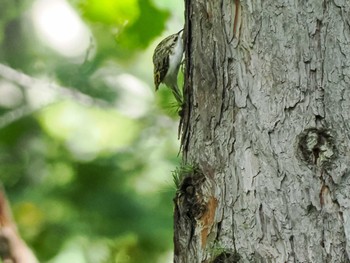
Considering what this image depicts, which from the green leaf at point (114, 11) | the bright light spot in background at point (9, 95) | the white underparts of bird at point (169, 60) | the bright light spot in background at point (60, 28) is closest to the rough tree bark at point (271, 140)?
the white underparts of bird at point (169, 60)

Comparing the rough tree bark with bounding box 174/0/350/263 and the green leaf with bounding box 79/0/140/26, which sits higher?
the green leaf with bounding box 79/0/140/26

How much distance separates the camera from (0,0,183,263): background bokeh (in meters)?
5.53

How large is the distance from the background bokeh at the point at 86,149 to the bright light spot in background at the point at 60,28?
0.04ft

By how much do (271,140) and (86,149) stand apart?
4070mm

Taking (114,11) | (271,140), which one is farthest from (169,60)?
(271,140)

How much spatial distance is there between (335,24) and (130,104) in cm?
380

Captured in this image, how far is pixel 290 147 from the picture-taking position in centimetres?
235

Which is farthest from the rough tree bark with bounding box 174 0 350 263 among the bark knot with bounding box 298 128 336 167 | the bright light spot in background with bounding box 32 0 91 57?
the bright light spot in background with bounding box 32 0 91 57

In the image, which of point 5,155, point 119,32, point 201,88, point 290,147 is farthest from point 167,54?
point 5,155

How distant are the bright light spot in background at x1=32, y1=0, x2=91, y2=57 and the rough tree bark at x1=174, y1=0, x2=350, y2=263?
3.81 meters

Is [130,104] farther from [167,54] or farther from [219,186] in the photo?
[219,186]

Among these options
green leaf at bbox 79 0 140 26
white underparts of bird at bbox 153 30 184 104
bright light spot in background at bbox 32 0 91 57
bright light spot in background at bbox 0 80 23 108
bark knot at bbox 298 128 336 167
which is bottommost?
bark knot at bbox 298 128 336 167

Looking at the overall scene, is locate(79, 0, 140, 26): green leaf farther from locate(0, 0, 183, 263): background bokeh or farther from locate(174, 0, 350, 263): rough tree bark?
locate(174, 0, 350, 263): rough tree bark

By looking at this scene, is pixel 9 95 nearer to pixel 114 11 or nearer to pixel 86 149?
pixel 86 149
